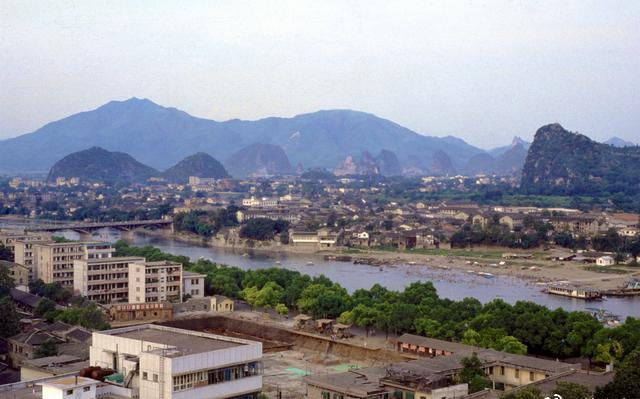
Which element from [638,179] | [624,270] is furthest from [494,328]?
[638,179]

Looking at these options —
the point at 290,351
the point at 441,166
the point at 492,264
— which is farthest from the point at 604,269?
the point at 441,166

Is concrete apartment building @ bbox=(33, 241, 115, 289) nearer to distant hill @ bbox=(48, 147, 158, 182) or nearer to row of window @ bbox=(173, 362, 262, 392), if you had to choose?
row of window @ bbox=(173, 362, 262, 392)

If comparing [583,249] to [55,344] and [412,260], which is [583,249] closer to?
[412,260]

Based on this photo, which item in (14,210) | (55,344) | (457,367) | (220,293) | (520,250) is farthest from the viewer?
(14,210)

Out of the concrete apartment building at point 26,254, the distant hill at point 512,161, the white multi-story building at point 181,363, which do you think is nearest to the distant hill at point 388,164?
the distant hill at point 512,161

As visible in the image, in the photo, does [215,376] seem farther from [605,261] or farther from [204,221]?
[204,221]

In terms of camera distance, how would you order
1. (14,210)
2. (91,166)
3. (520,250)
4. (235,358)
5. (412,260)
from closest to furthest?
(235,358), (412,260), (520,250), (14,210), (91,166)

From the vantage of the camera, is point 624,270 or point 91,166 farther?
point 91,166
